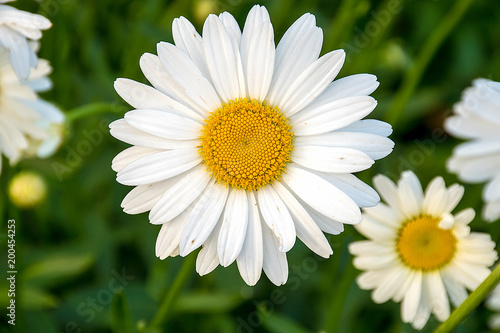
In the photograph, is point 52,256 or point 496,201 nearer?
point 496,201

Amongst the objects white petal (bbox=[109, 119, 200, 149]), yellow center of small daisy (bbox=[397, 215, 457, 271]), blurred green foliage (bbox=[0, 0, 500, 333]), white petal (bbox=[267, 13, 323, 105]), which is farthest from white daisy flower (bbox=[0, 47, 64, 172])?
yellow center of small daisy (bbox=[397, 215, 457, 271])

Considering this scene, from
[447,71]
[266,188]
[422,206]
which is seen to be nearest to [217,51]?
[266,188]

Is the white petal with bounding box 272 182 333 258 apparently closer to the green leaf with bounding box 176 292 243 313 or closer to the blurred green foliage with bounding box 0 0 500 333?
the blurred green foliage with bounding box 0 0 500 333

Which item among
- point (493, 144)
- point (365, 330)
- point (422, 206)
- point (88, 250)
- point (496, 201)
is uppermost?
point (493, 144)

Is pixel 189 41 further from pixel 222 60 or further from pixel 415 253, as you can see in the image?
pixel 415 253

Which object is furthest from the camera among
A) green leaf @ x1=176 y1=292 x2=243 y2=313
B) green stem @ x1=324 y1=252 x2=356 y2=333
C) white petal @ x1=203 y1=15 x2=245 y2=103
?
green leaf @ x1=176 y1=292 x2=243 y2=313

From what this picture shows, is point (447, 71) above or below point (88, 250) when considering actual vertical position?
above

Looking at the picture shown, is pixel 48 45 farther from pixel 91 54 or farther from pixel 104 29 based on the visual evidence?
pixel 104 29
